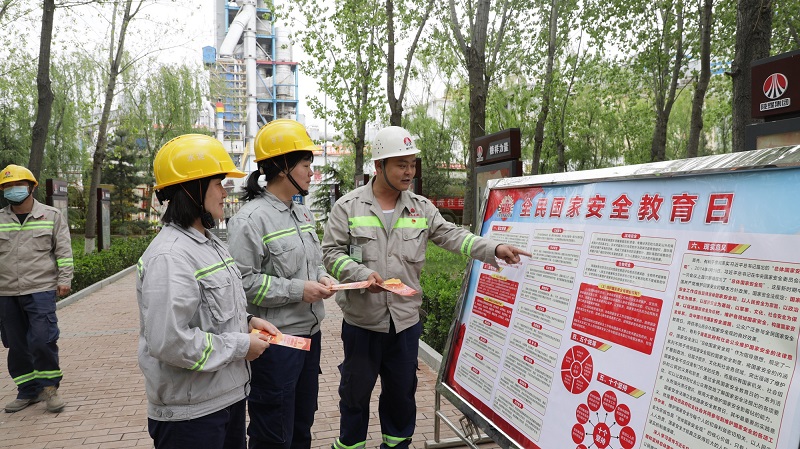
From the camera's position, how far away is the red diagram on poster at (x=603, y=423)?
1.88 meters

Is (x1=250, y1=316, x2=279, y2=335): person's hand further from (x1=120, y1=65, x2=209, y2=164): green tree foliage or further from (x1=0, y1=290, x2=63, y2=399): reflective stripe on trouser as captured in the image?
(x1=120, y1=65, x2=209, y2=164): green tree foliage

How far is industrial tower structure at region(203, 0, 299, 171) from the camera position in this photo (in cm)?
6788

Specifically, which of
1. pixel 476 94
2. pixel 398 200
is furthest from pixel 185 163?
pixel 476 94

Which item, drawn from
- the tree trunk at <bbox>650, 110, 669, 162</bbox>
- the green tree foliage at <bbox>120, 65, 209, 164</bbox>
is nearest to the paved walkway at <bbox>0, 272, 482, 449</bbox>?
the tree trunk at <bbox>650, 110, 669, 162</bbox>

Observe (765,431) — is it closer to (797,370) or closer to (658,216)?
(797,370)

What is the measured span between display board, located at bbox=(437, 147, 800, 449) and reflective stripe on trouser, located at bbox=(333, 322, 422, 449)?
1.79 feet

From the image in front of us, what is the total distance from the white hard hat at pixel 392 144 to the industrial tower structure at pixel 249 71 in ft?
211

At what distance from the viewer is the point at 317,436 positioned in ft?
13.4

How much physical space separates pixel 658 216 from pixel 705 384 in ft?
1.99

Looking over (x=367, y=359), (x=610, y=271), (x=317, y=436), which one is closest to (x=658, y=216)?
(x=610, y=271)

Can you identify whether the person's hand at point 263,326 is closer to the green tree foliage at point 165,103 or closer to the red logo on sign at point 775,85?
the red logo on sign at point 775,85

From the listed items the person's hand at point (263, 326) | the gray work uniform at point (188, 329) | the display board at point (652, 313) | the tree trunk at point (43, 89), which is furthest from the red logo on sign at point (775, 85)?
the tree trunk at point (43, 89)

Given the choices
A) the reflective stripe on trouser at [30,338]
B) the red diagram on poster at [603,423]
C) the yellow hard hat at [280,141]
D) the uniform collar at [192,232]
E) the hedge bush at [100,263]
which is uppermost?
the yellow hard hat at [280,141]

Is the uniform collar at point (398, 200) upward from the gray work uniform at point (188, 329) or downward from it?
upward
